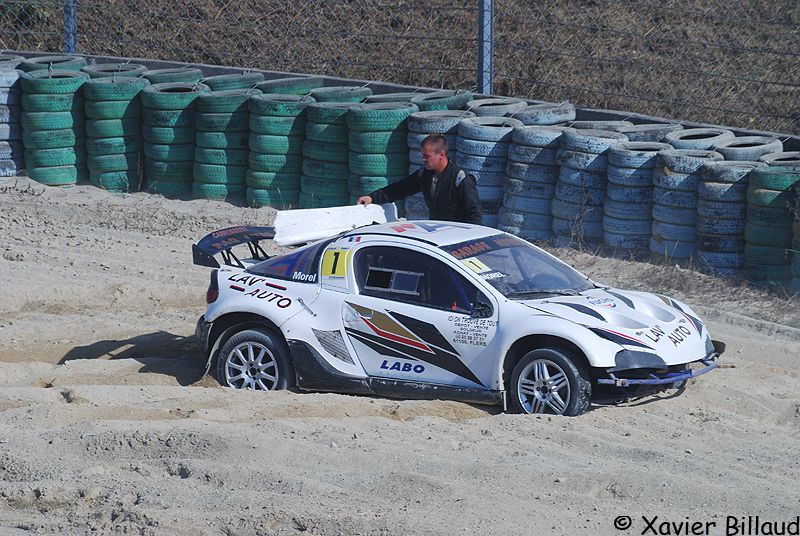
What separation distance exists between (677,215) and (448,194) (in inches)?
119

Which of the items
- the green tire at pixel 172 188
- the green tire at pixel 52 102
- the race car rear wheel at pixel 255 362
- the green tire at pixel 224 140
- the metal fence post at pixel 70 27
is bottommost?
the race car rear wheel at pixel 255 362

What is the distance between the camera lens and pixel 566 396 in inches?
330

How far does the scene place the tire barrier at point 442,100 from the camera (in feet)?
51.0

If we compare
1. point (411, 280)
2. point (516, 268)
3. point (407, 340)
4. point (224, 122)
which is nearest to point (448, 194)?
point (516, 268)

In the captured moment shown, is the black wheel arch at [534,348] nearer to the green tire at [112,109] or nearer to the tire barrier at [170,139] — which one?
the tire barrier at [170,139]

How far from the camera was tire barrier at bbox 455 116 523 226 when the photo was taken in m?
14.0

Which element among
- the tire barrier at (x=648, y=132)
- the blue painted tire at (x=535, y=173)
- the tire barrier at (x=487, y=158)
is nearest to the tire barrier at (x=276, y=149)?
the tire barrier at (x=487, y=158)

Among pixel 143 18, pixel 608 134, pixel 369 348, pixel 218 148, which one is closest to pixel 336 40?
pixel 143 18

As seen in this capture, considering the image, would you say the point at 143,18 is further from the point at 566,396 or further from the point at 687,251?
the point at 566,396

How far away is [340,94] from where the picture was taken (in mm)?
16141

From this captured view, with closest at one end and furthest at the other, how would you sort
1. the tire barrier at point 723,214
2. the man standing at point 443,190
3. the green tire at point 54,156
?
1. the man standing at point 443,190
2. the tire barrier at point 723,214
3. the green tire at point 54,156

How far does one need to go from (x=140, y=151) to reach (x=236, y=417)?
9135 millimetres

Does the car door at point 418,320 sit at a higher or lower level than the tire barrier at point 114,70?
lower

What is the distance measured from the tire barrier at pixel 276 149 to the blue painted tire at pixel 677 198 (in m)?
5.17
